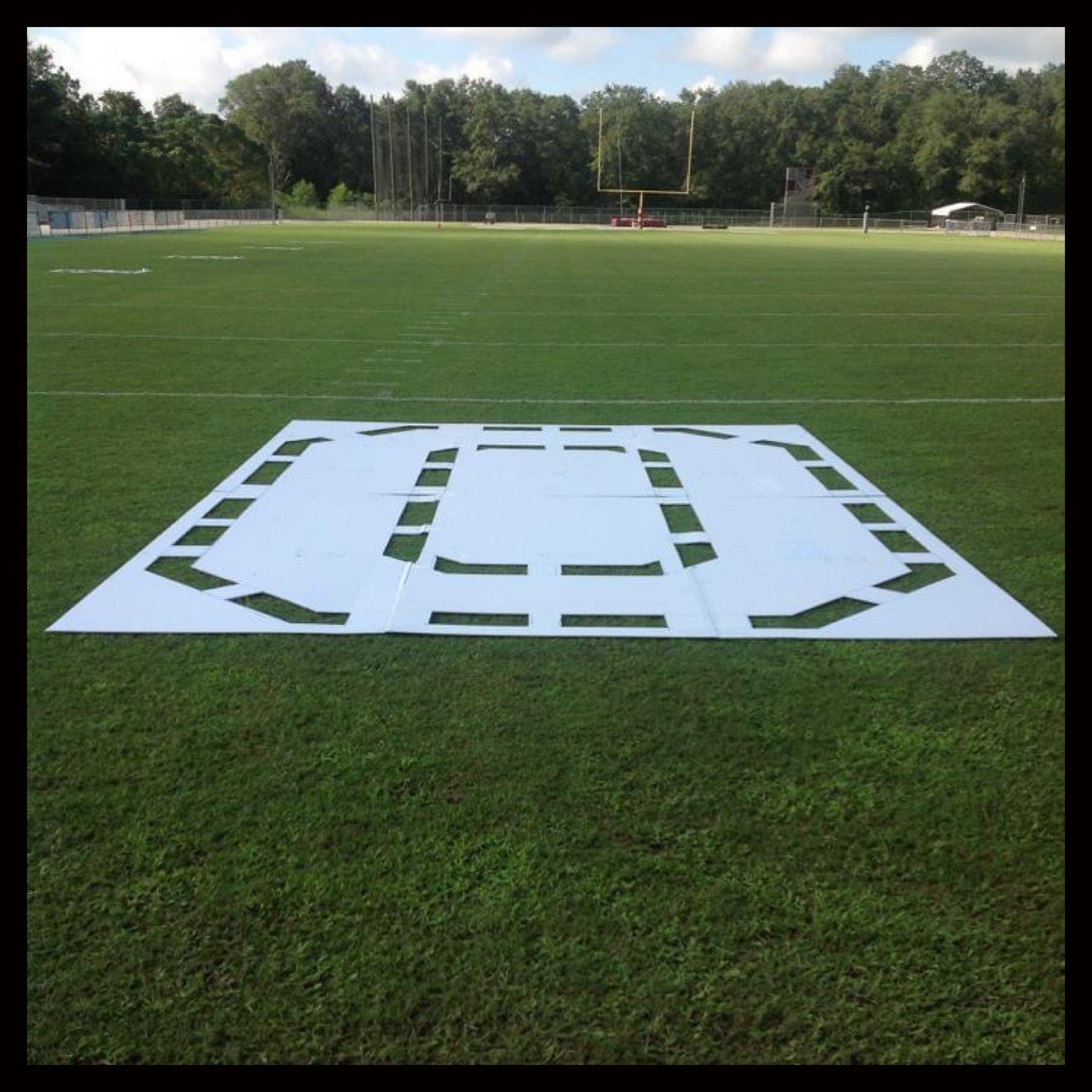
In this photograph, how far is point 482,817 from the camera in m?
2.57

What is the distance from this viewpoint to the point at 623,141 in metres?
75.6

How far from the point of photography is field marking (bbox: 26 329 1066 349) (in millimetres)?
10500

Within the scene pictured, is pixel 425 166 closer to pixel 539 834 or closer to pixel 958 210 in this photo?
pixel 958 210

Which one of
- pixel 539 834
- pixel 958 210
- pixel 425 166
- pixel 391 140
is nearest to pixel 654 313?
pixel 539 834

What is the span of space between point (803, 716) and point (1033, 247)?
4136cm

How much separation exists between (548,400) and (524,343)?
312cm

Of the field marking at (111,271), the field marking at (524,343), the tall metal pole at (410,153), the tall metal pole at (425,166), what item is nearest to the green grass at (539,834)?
the field marking at (524,343)

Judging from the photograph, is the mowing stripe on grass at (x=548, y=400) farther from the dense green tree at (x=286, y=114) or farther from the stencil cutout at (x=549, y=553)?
the dense green tree at (x=286, y=114)

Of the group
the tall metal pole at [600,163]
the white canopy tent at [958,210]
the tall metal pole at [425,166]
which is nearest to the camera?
the white canopy tent at [958,210]

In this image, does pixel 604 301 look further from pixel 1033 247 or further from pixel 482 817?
pixel 1033 247

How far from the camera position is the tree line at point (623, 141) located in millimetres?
71000

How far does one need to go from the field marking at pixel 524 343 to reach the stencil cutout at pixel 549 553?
4471 mm

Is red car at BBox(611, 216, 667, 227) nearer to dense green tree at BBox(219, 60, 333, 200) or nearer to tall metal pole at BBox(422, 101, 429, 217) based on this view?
tall metal pole at BBox(422, 101, 429, 217)

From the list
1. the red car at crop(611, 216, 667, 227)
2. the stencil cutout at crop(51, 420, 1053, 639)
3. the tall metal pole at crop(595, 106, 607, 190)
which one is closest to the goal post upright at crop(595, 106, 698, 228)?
the tall metal pole at crop(595, 106, 607, 190)
